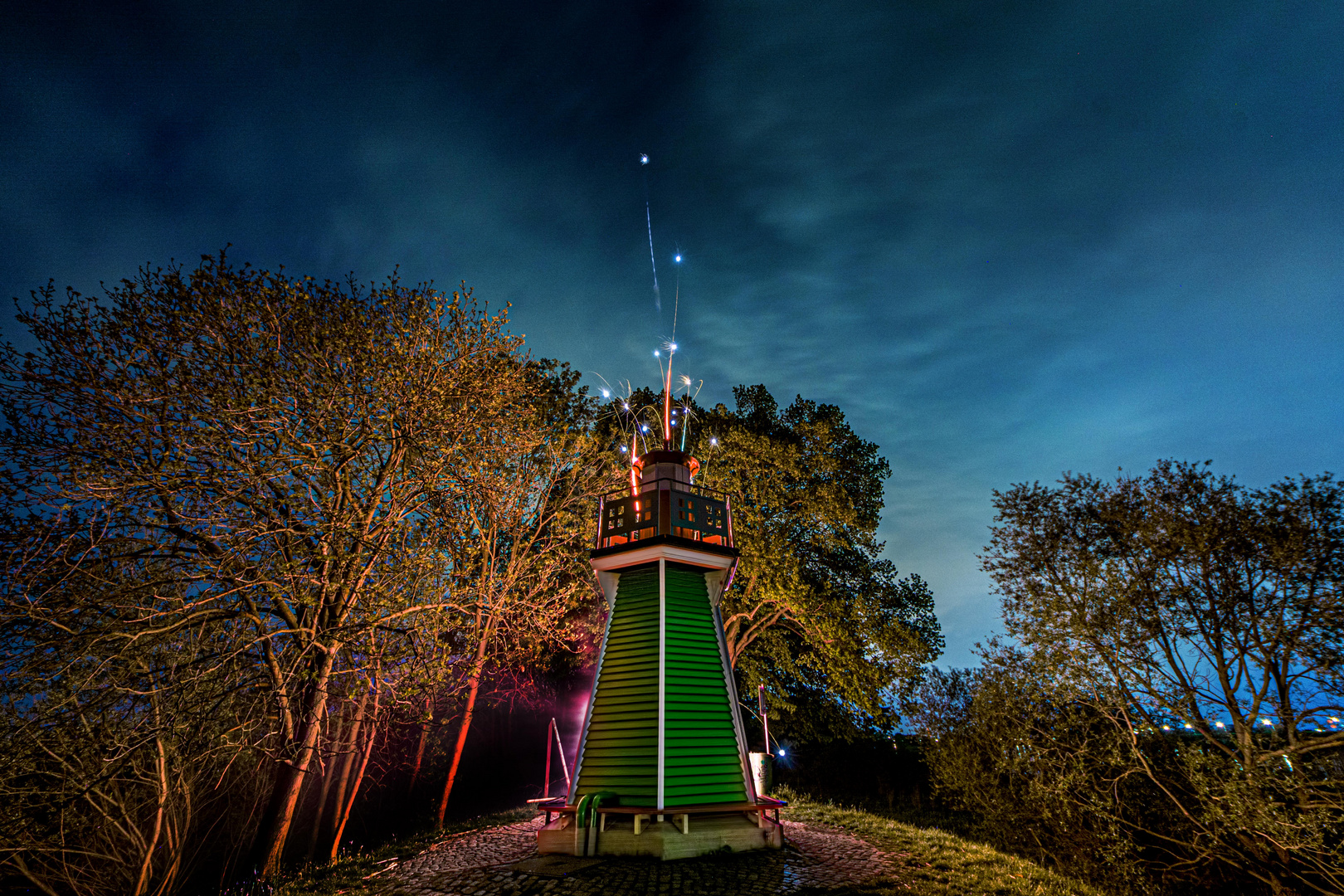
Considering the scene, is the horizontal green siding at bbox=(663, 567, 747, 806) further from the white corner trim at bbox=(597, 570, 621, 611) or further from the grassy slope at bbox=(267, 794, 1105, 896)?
the grassy slope at bbox=(267, 794, 1105, 896)

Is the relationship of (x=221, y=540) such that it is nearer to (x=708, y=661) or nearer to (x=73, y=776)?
(x=73, y=776)

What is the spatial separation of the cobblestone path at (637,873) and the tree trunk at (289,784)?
89.5 inches

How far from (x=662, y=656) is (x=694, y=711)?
1.24 m

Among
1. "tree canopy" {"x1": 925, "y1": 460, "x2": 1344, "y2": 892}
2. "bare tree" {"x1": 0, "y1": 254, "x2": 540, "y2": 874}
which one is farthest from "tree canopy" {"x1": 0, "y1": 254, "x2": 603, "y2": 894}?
"tree canopy" {"x1": 925, "y1": 460, "x2": 1344, "y2": 892}

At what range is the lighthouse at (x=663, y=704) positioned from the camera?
10070 millimetres

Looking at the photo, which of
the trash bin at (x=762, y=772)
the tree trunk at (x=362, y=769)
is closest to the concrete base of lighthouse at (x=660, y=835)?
the tree trunk at (x=362, y=769)

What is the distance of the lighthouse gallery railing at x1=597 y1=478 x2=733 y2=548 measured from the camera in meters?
12.7

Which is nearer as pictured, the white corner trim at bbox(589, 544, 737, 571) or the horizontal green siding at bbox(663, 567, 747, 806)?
the horizontal green siding at bbox(663, 567, 747, 806)

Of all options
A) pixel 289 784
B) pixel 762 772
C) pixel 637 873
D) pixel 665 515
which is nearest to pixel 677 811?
pixel 637 873

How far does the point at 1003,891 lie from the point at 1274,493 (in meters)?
12.0

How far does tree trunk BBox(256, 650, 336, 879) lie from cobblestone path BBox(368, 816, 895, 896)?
2273 millimetres

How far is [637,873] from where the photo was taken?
29.1 feet

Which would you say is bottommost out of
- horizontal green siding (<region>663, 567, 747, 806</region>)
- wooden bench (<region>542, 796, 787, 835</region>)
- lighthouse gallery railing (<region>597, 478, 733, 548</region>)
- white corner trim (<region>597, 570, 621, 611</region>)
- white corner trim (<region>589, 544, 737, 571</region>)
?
wooden bench (<region>542, 796, 787, 835</region>)

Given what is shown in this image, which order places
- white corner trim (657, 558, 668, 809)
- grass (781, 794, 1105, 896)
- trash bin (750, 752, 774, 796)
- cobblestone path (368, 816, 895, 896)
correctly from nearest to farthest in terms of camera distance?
cobblestone path (368, 816, 895, 896) → grass (781, 794, 1105, 896) → white corner trim (657, 558, 668, 809) → trash bin (750, 752, 774, 796)
